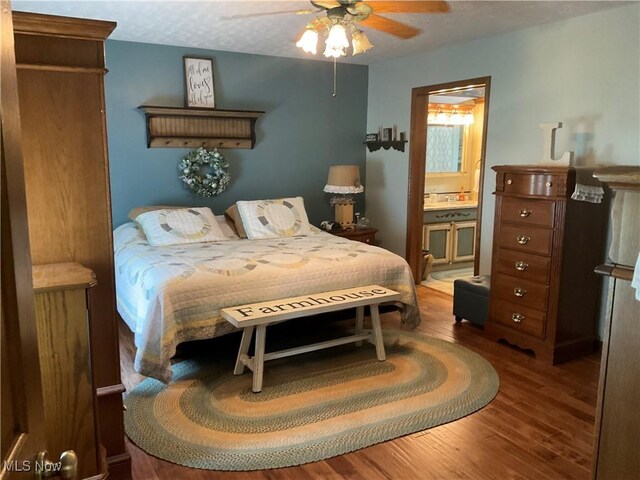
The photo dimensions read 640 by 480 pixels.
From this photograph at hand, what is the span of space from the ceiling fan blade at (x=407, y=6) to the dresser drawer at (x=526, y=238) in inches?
63.2

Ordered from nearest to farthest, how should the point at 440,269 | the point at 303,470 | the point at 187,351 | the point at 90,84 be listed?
the point at 90,84, the point at 303,470, the point at 187,351, the point at 440,269

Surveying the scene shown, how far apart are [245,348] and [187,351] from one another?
49cm

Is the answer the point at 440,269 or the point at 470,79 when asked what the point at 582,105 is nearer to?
the point at 470,79

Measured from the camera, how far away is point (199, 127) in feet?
16.4

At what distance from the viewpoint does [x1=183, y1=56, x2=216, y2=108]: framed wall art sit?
4.93 m

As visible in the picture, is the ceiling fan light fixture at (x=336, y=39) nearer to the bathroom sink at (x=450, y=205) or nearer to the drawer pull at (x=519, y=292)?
the drawer pull at (x=519, y=292)

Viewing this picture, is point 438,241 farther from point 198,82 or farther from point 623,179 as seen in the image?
point 623,179

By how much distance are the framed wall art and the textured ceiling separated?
166 millimetres

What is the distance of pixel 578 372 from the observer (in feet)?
11.3

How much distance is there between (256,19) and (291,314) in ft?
7.31

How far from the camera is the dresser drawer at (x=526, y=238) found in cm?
356

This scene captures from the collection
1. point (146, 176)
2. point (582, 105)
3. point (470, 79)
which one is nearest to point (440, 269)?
point (470, 79)

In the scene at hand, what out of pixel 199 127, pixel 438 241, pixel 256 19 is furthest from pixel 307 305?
pixel 438 241

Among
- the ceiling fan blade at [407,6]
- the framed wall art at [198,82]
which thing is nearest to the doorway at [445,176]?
the ceiling fan blade at [407,6]
